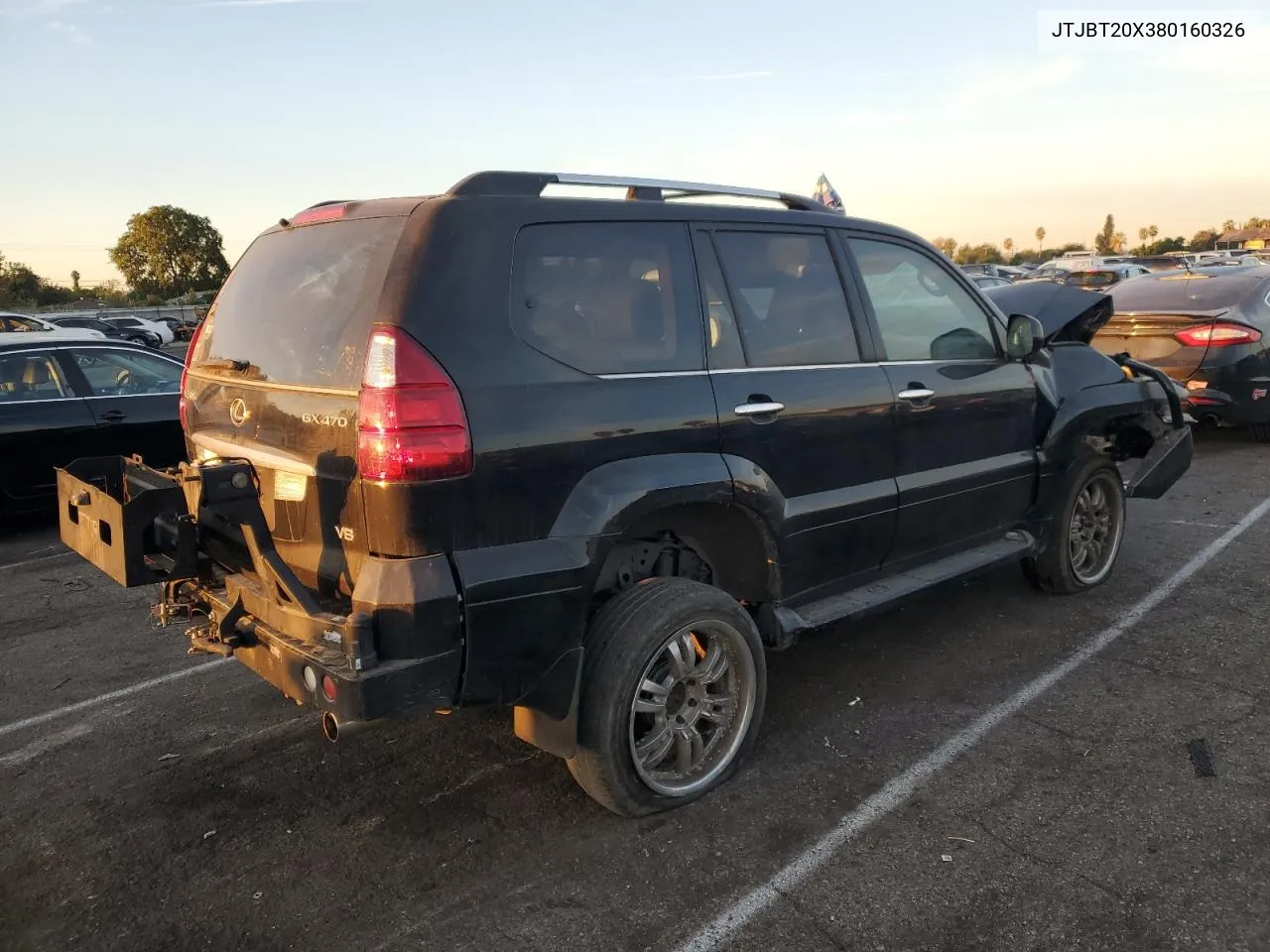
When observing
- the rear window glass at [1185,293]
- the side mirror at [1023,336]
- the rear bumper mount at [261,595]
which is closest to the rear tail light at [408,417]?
the rear bumper mount at [261,595]

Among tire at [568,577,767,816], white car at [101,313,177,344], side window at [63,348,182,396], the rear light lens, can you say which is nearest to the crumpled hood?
tire at [568,577,767,816]

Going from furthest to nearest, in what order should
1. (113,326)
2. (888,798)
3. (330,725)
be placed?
(113,326) → (888,798) → (330,725)

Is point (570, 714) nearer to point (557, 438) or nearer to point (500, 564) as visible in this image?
point (500, 564)

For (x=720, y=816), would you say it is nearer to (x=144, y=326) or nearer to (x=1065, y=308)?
(x=1065, y=308)

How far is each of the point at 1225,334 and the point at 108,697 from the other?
361 inches

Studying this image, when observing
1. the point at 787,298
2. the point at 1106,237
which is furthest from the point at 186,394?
the point at 1106,237

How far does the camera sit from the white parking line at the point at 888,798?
2.66 metres

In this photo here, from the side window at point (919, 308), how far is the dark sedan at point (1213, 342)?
519 cm

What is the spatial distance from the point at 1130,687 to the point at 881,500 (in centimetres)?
138

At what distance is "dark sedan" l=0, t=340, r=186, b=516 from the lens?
22.8 ft

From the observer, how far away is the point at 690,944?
2576 millimetres

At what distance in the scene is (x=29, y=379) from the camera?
7117 mm

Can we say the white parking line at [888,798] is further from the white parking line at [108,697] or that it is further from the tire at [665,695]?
the white parking line at [108,697]

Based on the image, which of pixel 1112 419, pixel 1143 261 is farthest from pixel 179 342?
pixel 1112 419
